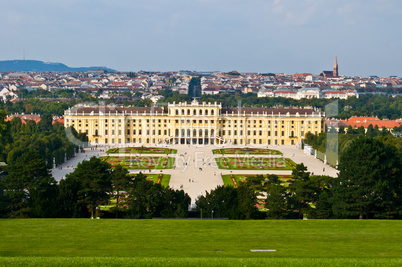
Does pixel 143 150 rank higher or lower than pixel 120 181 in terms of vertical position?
lower

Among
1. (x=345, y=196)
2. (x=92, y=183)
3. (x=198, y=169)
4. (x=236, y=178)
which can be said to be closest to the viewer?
(x=345, y=196)

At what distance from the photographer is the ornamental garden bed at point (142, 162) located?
183ft

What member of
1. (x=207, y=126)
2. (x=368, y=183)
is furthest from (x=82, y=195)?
(x=207, y=126)

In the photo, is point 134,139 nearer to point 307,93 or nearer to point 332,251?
point 332,251

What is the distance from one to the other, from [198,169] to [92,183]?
919 inches

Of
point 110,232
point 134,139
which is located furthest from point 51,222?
point 134,139

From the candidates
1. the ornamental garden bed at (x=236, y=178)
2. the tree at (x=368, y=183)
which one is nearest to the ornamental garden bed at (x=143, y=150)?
the ornamental garden bed at (x=236, y=178)

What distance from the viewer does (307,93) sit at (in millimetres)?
161625

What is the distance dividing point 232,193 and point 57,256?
1507 cm

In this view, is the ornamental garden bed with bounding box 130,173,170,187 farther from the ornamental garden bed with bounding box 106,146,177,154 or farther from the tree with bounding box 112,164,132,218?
the ornamental garden bed with bounding box 106,146,177,154

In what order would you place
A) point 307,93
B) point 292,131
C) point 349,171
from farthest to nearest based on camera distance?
point 307,93
point 292,131
point 349,171

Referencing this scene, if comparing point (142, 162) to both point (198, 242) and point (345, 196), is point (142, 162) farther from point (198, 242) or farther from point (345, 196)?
point (198, 242)

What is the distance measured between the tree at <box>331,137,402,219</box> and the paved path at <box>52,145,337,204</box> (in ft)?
37.8

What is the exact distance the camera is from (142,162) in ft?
194
